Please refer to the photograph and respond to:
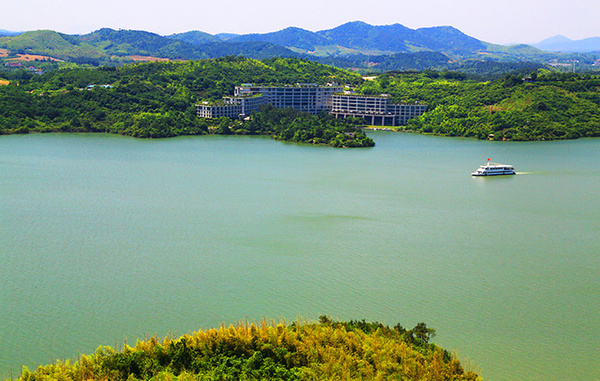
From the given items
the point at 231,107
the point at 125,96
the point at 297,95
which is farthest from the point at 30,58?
the point at 231,107

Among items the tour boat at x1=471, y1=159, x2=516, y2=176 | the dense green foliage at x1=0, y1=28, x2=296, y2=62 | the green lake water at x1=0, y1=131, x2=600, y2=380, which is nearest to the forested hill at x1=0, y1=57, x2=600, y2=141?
the tour boat at x1=471, y1=159, x2=516, y2=176

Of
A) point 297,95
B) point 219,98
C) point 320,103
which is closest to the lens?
point 219,98

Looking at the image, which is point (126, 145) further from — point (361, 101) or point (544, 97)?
point (544, 97)

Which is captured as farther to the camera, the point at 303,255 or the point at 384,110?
the point at 384,110

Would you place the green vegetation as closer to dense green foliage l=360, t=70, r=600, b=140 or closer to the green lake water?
the green lake water

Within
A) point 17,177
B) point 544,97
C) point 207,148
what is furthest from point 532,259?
point 544,97

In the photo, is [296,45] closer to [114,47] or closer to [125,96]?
[114,47]

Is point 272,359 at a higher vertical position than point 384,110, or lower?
lower
